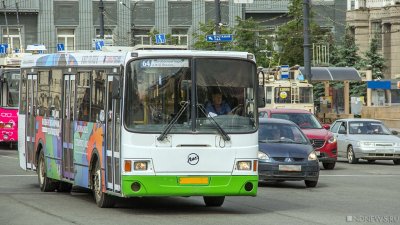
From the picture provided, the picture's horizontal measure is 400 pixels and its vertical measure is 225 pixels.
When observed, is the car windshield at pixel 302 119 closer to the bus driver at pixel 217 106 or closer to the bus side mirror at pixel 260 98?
the bus side mirror at pixel 260 98

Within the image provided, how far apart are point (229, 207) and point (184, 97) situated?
2.53 m

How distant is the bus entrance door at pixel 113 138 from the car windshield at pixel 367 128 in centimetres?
1787

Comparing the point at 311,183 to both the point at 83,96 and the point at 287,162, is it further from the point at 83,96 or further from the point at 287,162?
the point at 83,96

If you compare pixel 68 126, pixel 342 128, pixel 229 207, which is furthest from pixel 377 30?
pixel 229 207

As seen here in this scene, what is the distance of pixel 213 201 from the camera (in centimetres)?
1762

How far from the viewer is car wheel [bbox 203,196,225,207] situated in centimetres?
1750

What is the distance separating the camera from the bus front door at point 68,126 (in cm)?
1878

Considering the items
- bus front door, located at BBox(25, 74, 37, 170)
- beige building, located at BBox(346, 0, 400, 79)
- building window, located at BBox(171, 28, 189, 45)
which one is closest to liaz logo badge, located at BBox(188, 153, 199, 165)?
bus front door, located at BBox(25, 74, 37, 170)

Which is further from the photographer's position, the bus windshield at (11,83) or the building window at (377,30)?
the building window at (377,30)

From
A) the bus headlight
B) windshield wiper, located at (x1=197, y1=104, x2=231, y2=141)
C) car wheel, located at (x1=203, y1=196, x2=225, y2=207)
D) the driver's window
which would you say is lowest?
car wheel, located at (x1=203, y1=196, x2=225, y2=207)

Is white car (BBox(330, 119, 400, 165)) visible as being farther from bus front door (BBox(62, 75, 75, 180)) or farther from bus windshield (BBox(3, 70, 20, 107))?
bus front door (BBox(62, 75, 75, 180))

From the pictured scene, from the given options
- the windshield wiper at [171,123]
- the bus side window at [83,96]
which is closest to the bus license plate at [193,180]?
the windshield wiper at [171,123]

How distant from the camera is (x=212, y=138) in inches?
626

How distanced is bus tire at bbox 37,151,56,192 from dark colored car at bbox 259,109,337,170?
402 inches
